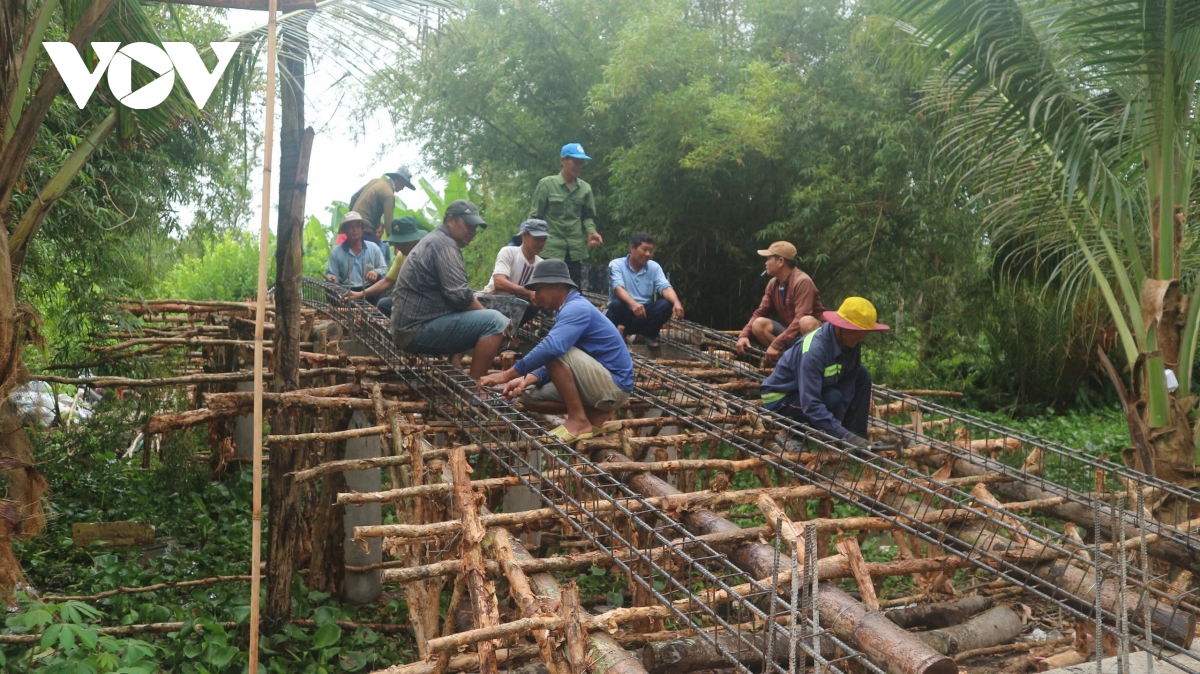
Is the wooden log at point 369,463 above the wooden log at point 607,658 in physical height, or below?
above

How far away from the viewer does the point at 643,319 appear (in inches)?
341

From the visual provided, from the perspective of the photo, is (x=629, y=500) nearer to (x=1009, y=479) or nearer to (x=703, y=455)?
(x=1009, y=479)

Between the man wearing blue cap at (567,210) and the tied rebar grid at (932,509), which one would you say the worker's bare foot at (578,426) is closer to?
the tied rebar grid at (932,509)

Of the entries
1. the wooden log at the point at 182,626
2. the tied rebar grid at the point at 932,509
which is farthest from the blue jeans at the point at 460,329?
the wooden log at the point at 182,626

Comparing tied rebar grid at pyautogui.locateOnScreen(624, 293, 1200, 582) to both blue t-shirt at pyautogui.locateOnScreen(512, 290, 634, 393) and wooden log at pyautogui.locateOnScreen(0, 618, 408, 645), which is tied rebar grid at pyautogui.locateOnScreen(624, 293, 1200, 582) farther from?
wooden log at pyautogui.locateOnScreen(0, 618, 408, 645)

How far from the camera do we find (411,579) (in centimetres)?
409

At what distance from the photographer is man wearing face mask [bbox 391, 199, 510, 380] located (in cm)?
643

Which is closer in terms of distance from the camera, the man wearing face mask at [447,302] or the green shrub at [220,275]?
the man wearing face mask at [447,302]

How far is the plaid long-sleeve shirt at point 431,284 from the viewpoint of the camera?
21.0ft

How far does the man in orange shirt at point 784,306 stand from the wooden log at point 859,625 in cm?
285

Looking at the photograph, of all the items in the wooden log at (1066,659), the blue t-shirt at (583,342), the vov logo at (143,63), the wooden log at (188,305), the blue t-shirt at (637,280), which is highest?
the vov logo at (143,63)

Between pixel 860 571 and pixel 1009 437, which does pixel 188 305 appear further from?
pixel 860 571

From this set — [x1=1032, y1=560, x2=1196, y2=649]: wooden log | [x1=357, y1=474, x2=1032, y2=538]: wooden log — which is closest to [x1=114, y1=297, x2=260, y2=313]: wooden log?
[x1=357, y1=474, x2=1032, y2=538]: wooden log

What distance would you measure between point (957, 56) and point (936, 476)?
2.60 m
